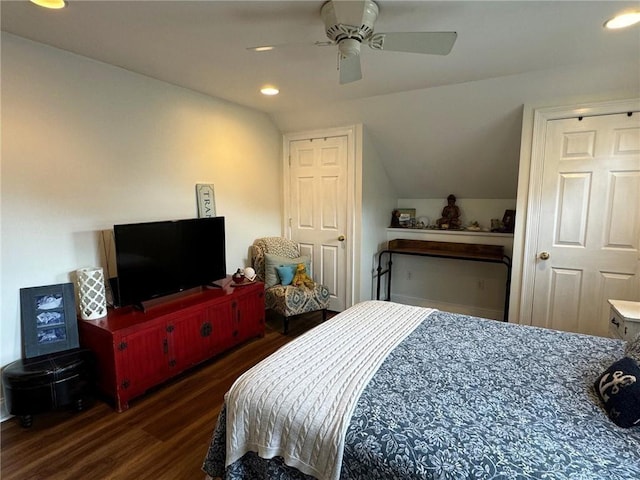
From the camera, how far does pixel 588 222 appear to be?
9.16 feet

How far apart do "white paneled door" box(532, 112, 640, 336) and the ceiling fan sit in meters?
1.78

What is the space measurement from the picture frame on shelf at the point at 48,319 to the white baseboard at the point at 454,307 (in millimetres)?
3554

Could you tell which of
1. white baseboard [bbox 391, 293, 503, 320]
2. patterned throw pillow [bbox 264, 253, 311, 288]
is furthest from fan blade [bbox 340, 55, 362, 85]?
white baseboard [bbox 391, 293, 503, 320]

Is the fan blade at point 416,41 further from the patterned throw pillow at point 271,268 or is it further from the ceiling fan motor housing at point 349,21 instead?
the patterned throw pillow at point 271,268

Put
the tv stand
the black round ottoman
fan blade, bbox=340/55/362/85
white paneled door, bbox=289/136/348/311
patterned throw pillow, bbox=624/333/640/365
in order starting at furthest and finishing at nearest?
white paneled door, bbox=289/136/348/311
the tv stand
the black round ottoman
fan blade, bbox=340/55/362/85
patterned throw pillow, bbox=624/333/640/365

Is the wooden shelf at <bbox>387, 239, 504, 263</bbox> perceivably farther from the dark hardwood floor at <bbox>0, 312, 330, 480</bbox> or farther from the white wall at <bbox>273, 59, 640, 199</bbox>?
the dark hardwood floor at <bbox>0, 312, 330, 480</bbox>

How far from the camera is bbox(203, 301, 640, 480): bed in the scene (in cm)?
102

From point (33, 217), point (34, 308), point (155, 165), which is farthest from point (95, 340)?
point (155, 165)

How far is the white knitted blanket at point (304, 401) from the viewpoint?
1.17m

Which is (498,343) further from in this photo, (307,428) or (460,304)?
(460,304)

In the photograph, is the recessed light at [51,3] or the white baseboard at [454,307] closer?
the recessed light at [51,3]

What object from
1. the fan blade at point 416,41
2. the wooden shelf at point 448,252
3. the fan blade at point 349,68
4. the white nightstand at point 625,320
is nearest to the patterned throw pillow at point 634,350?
the white nightstand at point 625,320

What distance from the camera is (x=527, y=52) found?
7.44 feet

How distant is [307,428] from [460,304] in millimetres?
3525
